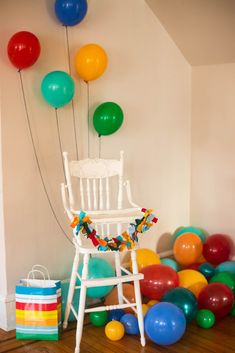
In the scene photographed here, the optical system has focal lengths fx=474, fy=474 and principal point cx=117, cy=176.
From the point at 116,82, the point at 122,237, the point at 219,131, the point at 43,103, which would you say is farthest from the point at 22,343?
the point at 219,131

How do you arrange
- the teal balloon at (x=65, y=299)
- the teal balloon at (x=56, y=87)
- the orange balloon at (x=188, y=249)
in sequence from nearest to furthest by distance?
the teal balloon at (x=56, y=87)
the teal balloon at (x=65, y=299)
the orange balloon at (x=188, y=249)

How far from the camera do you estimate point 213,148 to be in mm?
3646

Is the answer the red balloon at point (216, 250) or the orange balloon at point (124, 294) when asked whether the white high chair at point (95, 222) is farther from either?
the red balloon at point (216, 250)

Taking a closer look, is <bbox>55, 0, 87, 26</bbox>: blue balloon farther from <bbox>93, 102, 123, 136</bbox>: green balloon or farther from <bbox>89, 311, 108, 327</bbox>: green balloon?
<bbox>89, 311, 108, 327</bbox>: green balloon

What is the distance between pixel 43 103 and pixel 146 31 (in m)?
1.03

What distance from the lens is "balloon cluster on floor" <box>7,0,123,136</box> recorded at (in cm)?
251

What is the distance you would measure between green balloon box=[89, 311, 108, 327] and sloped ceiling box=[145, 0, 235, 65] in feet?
6.58

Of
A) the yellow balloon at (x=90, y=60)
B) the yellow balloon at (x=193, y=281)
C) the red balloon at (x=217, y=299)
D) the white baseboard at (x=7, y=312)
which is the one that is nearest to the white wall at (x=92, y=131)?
the white baseboard at (x=7, y=312)

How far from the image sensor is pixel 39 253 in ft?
9.34

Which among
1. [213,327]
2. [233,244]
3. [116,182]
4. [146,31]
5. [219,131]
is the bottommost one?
[213,327]

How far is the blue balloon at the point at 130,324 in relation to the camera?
254 cm

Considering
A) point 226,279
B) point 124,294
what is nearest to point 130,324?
point 124,294

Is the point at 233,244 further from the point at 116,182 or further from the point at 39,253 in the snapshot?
the point at 39,253

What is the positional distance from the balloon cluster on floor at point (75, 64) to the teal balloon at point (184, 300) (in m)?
1.04
